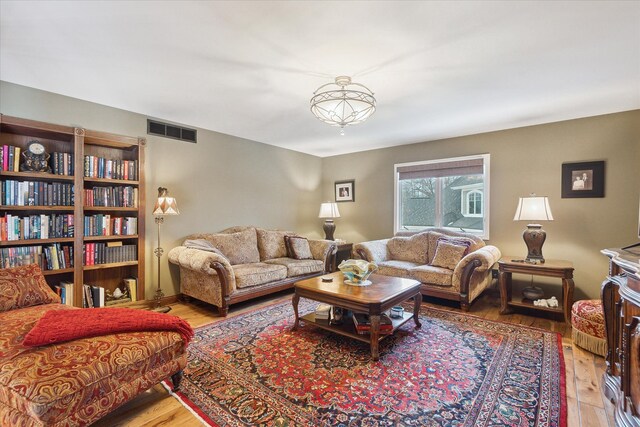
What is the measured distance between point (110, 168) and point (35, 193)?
0.69 metres

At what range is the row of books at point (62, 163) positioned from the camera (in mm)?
2975

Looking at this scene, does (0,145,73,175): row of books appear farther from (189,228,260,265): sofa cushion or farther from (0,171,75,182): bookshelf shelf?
(189,228,260,265): sofa cushion

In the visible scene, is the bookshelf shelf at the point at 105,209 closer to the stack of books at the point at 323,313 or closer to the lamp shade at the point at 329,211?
the stack of books at the point at 323,313

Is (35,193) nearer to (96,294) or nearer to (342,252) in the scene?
(96,294)

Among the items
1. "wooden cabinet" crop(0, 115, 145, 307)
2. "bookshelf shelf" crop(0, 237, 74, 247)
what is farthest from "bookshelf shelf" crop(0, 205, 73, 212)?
"bookshelf shelf" crop(0, 237, 74, 247)

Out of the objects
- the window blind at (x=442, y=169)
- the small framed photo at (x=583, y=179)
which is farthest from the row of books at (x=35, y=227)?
the small framed photo at (x=583, y=179)

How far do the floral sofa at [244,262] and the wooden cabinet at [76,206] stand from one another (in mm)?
618

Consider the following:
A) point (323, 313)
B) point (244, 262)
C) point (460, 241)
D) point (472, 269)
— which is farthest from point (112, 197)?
point (460, 241)

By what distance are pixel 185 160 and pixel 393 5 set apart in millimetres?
3278

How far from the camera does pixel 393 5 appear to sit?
5.57 feet

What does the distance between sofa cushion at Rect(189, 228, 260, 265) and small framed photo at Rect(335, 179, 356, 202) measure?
2.10 metres

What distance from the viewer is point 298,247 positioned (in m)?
4.55

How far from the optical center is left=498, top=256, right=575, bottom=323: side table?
3.07 m

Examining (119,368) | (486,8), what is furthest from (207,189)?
(486,8)
